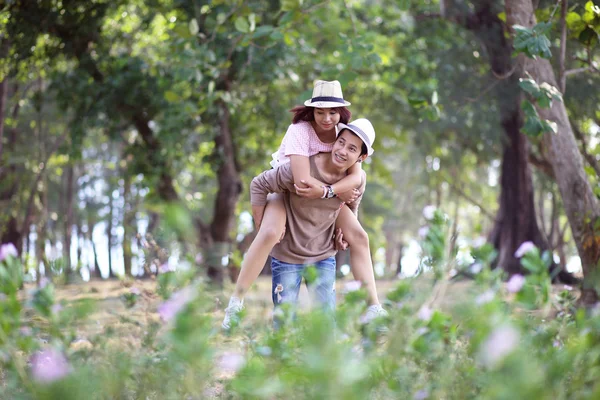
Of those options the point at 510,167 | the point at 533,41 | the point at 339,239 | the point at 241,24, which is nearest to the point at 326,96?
the point at 339,239

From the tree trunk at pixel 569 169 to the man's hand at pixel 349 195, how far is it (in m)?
1.99

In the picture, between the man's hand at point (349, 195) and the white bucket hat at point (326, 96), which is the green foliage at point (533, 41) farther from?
the man's hand at point (349, 195)

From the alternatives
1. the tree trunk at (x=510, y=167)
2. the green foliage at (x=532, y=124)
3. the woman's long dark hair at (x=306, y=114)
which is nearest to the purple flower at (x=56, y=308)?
the woman's long dark hair at (x=306, y=114)

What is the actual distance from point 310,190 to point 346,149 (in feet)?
0.99

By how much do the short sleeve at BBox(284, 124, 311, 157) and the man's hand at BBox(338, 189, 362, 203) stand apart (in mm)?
298

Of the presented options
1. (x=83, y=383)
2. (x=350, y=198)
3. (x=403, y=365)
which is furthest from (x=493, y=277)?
(x=350, y=198)

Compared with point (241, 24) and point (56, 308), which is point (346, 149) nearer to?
point (241, 24)

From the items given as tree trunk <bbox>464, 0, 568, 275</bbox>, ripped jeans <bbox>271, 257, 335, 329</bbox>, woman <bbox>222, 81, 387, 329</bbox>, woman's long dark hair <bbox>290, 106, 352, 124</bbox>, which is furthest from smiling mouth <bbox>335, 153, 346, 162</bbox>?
tree trunk <bbox>464, 0, 568, 275</bbox>

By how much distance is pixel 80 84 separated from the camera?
1263 cm

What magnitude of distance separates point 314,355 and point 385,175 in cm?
1734

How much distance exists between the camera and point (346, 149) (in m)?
4.05

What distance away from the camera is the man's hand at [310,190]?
399 cm

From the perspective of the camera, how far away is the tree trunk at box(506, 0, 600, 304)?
17.9 feet

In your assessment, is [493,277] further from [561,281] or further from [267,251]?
[561,281]
